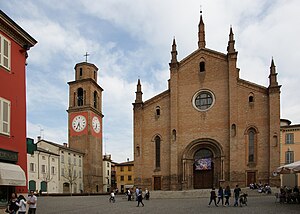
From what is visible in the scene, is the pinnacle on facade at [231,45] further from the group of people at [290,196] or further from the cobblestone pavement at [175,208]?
the group of people at [290,196]

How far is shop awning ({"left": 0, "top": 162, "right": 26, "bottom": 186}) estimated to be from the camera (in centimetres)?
1137

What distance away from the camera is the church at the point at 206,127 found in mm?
35500

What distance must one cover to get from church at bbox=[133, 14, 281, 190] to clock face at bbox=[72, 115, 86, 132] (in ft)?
57.6

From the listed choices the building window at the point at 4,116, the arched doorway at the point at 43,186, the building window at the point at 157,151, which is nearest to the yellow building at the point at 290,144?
the building window at the point at 157,151

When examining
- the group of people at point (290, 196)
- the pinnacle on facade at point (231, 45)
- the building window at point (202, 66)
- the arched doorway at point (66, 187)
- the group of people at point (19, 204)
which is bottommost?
the arched doorway at point (66, 187)

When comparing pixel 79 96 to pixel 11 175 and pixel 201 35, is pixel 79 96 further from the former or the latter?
pixel 11 175

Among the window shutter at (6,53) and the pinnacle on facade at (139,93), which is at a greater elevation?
the pinnacle on facade at (139,93)

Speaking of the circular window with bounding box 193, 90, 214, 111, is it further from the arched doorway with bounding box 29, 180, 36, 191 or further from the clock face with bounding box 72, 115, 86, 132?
the arched doorway with bounding box 29, 180, 36, 191

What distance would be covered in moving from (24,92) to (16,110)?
105cm

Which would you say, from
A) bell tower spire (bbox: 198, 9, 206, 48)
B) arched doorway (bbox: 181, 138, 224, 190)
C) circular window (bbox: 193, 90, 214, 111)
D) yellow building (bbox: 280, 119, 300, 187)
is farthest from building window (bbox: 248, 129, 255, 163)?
bell tower spire (bbox: 198, 9, 206, 48)

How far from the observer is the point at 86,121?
5594 centimetres

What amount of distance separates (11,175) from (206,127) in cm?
2808

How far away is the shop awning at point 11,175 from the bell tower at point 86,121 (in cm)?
4346

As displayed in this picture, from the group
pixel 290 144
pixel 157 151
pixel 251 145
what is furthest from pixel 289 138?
pixel 157 151
